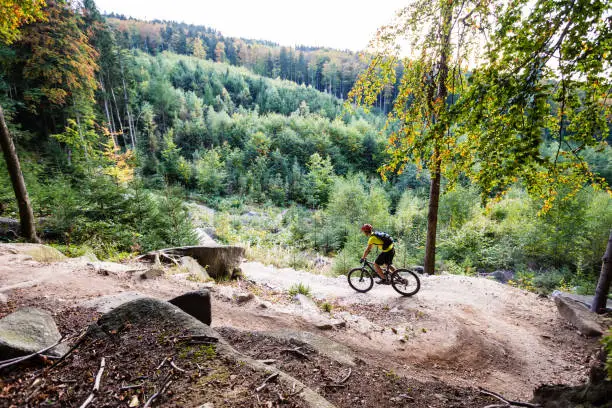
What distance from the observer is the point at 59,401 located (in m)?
1.71

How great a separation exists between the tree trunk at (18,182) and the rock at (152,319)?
7.35m

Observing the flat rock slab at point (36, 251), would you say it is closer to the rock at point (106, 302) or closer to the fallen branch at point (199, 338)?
the rock at point (106, 302)

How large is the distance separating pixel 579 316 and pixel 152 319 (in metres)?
7.48

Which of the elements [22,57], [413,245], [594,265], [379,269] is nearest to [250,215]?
[413,245]

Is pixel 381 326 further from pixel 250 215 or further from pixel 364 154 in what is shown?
pixel 364 154

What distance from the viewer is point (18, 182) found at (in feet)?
23.8

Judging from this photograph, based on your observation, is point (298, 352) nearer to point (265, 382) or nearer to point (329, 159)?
point (265, 382)

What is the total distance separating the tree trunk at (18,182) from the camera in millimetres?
6747

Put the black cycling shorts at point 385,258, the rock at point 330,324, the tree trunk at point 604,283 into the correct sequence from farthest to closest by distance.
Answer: the black cycling shorts at point 385,258 → the tree trunk at point 604,283 → the rock at point 330,324

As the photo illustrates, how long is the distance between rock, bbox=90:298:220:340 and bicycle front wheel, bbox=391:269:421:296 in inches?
216

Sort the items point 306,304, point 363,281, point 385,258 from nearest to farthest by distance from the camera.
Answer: point 306,304, point 385,258, point 363,281

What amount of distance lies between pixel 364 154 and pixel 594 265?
34416 mm

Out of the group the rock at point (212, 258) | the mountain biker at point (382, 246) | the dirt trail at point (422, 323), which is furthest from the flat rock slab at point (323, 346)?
the rock at point (212, 258)

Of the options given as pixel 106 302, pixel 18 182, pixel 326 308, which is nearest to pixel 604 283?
pixel 326 308
